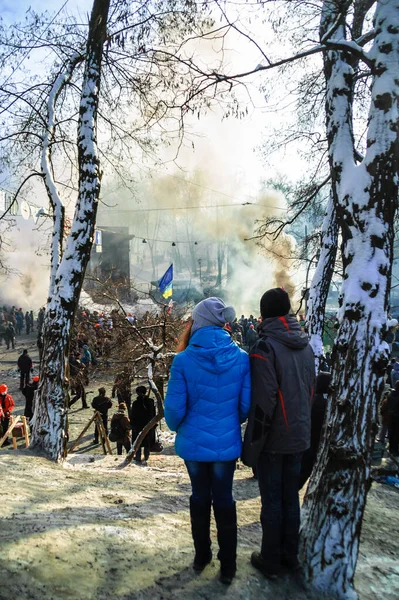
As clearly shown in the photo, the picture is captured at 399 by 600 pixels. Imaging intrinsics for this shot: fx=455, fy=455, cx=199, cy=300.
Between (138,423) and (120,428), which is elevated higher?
(138,423)

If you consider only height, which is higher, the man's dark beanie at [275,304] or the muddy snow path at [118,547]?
the man's dark beanie at [275,304]

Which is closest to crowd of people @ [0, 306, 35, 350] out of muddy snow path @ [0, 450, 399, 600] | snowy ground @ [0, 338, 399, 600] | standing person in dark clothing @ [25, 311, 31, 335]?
standing person in dark clothing @ [25, 311, 31, 335]

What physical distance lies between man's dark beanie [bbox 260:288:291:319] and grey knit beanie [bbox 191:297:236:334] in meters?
0.23

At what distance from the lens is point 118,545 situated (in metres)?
3.10

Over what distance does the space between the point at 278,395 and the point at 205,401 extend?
0.46 m

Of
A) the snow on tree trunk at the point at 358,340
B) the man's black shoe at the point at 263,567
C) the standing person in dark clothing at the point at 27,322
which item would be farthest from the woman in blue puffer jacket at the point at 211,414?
the standing person in dark clothing at the point at 27,322

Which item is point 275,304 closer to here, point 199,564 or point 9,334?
point 199,564

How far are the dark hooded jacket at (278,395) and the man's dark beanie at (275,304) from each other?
7 cm

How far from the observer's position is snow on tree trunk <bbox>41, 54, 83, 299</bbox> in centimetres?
713

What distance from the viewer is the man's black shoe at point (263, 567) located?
2842mm

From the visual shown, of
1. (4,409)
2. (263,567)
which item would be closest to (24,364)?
(4,409)

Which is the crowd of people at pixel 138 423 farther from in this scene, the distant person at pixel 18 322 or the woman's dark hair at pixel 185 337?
the distant person at pixel 18 322

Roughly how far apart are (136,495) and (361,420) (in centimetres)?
291

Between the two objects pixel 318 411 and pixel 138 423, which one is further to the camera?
pixel 138 423
